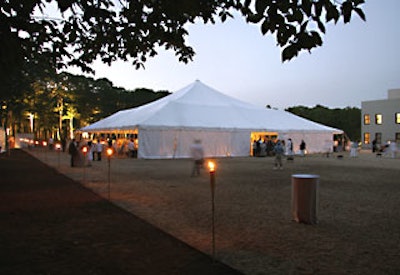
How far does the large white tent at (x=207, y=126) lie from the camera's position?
25.5m

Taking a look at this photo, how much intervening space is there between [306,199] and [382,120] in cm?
4393

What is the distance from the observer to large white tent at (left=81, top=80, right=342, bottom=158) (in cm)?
2550

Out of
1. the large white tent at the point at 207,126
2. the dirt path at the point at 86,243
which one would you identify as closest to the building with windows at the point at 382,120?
the large white tent at the point at 207,126

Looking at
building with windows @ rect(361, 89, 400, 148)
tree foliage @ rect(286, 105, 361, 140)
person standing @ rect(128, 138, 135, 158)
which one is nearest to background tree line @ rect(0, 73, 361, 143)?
tree foliage @ rect(286, 105, 361, 140)

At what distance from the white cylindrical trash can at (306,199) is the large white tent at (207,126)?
18993 millimetres

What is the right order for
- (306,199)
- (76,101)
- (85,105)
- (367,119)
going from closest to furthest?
(306,199) → (367,119) → (76,101) → (85,105)

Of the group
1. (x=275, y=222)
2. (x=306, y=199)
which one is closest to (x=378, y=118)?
(x=306, y=199)

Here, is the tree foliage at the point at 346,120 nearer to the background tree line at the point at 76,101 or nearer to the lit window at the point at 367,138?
the lit window at the point at 367,138

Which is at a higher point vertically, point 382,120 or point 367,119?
point 367,119

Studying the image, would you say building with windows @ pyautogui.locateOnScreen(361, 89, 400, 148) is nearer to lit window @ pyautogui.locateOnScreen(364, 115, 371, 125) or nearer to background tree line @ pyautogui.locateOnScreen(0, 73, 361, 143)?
lit window @ pyautogui.locateOnScreen(364, 115, 371, 125)

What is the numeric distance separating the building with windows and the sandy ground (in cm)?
3592

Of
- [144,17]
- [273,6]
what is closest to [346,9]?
[273,6]

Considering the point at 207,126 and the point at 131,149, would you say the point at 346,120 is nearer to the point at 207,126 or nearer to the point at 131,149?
the point at 207,126

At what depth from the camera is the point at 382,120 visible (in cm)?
4534
